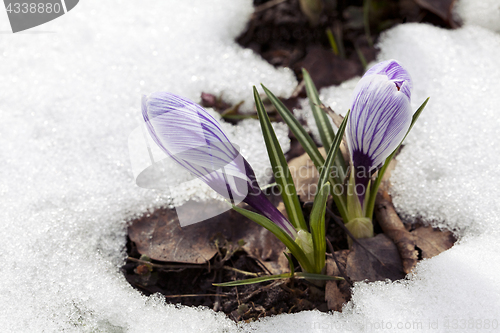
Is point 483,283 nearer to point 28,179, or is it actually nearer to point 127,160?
point 127,160

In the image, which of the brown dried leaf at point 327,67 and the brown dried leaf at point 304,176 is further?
the brown dried leaf at point 327,67

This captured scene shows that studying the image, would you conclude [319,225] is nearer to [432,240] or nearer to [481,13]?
[432,240]

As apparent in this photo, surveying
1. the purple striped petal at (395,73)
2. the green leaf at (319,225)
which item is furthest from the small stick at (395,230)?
the purple striped petal at (395,73)

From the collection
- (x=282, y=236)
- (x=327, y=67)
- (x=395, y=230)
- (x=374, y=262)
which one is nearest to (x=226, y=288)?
(x=282, y=236)

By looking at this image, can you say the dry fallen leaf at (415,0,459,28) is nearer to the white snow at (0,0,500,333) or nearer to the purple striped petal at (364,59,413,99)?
the white snow at (0,0,500,333)

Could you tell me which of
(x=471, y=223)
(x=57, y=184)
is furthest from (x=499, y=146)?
(x=57, y=184)

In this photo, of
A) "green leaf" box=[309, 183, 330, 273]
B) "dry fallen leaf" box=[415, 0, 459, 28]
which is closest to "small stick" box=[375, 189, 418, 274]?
"green leaf" box=[309, 183, 330, 273]

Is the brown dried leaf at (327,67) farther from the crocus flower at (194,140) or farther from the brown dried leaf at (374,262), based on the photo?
the crocus flower at (194,140)
